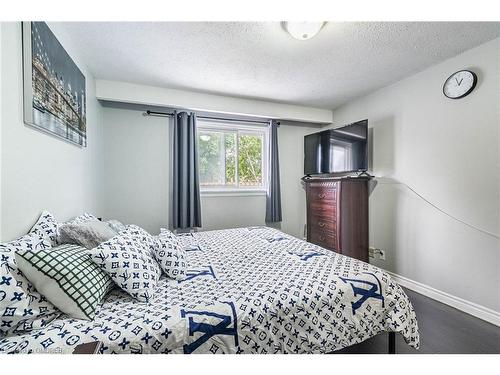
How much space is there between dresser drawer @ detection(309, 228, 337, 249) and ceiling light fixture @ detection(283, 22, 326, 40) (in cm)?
214

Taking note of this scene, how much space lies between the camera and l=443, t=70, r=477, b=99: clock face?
203 centimetres

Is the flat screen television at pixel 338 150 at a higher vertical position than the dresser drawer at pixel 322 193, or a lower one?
higher

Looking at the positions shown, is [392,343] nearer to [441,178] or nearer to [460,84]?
[441,178]

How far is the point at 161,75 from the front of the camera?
2.50 m

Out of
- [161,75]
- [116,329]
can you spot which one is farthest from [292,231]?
[116,329]

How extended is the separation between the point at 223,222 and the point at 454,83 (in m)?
3.09

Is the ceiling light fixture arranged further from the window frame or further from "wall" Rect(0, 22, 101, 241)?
the window frame

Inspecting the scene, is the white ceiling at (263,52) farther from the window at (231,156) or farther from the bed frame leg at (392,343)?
the bed frame leg at (392,343)

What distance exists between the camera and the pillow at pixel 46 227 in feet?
4.20

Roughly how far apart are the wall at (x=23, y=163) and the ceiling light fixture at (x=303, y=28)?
5.36 feet

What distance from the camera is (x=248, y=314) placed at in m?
1.08

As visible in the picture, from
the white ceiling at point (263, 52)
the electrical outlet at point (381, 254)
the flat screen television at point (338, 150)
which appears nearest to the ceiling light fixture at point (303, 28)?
the white ceiling at point (263, 52)

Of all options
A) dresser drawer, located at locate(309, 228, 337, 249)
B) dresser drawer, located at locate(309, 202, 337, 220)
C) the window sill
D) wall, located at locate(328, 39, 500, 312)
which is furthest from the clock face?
the window sill

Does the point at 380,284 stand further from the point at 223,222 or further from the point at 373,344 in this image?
the point at 223,222
